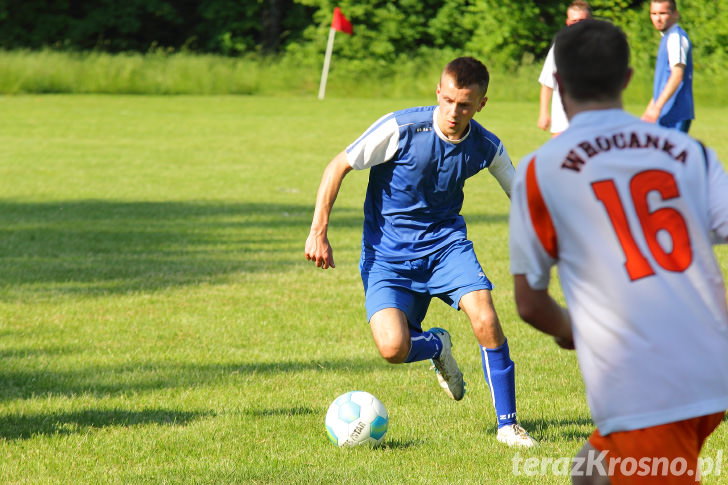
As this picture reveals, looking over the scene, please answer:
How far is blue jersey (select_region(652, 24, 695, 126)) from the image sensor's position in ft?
24.4

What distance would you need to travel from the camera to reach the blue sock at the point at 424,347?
15.0ft

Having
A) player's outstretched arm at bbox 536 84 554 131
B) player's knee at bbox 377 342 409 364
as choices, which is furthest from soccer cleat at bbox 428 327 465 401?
player's outstretched arm at bbox 536 84 554 131

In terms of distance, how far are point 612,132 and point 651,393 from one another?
612 millimetres

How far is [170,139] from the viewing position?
68.4 ft

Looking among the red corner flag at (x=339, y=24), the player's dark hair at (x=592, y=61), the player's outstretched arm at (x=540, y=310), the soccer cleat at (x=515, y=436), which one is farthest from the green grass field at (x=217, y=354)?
the red corner flag at (x=339, y=24)

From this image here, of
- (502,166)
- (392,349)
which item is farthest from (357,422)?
(502,166)

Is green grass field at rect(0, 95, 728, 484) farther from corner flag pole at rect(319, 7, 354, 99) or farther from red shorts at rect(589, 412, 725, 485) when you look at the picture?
corner flag pole at rect(319, 7, 354, 99)

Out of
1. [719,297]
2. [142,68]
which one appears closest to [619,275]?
[719,297]

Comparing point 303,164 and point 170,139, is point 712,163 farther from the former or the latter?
point 170,139

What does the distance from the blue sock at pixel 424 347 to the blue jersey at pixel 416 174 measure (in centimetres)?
39

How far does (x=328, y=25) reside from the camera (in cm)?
3819

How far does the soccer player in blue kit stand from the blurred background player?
3.13 meters

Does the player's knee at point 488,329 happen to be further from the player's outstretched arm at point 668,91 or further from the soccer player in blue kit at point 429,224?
the player's outstretched arm at point 668,91

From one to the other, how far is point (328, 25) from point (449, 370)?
114ft
